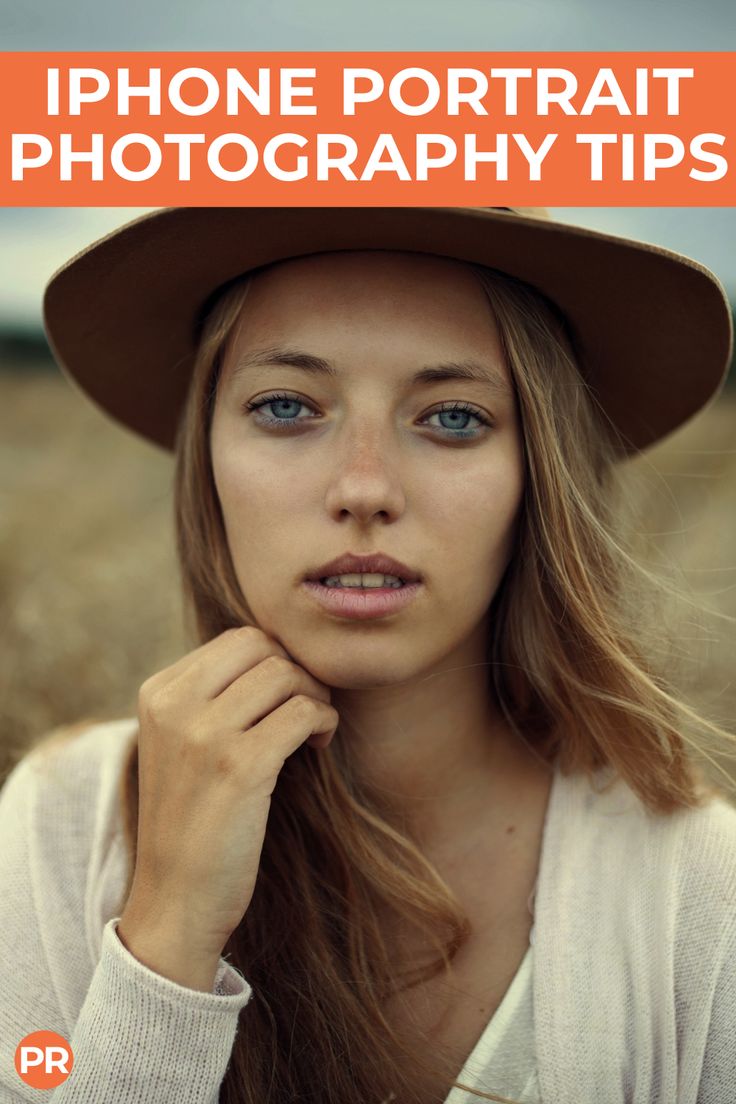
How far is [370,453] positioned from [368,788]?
2.94 feet

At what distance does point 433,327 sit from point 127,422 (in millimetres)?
1314

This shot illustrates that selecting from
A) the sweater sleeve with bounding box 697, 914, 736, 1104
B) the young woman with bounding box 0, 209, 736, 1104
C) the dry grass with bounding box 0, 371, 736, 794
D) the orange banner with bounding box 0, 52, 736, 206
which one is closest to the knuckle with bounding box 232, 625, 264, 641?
the young woman with bounding box 0, 209, 736, 1104

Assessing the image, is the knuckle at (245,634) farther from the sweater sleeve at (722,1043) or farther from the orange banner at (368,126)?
the sweater sleeve at (722,1043)

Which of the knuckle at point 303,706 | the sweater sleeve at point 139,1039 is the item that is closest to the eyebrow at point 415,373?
the knuckle at point 303,706

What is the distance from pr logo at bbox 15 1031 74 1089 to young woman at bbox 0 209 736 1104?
3cm

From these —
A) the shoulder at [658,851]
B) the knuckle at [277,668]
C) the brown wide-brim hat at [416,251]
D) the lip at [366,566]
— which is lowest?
the shoulder at [658,851]

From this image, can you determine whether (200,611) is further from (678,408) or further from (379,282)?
(678,408)

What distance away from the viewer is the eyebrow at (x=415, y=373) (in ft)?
6.61

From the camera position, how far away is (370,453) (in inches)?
76.4

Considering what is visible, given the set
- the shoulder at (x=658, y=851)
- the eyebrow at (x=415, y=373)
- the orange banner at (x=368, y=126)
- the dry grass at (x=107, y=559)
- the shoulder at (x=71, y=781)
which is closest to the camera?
the eyebrow at (x=415, y=373)

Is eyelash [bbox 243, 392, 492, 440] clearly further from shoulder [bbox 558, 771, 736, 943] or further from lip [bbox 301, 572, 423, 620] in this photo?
shoulder [bbox 558, 771, 736, 943]

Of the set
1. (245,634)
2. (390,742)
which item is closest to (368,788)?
(390,742)

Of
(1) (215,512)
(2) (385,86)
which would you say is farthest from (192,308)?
(2) (385,86)

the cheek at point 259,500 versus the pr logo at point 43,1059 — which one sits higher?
the cheek at point 259,500
